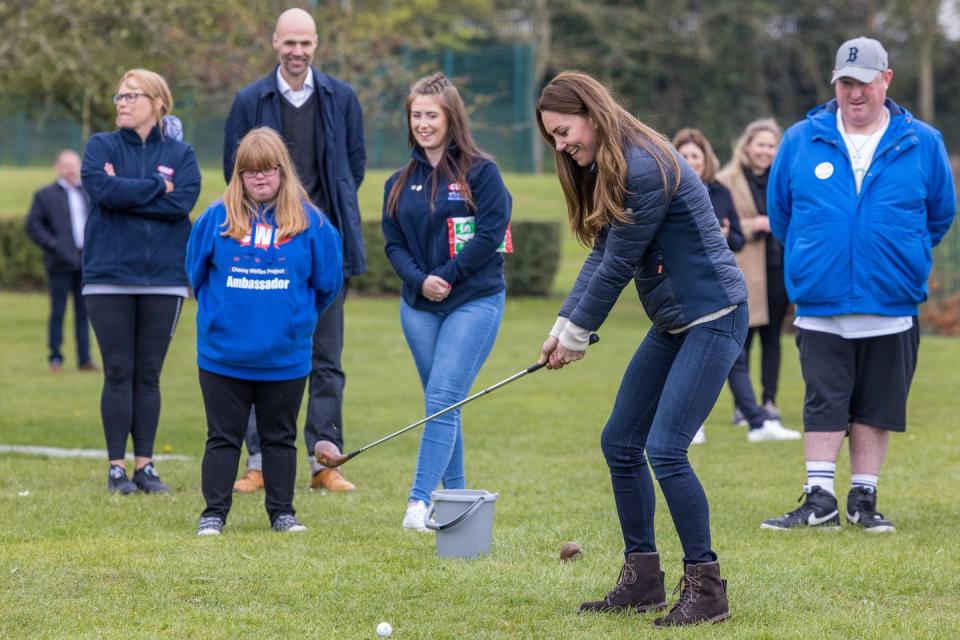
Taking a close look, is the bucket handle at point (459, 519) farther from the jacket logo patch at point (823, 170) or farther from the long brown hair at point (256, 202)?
the jacket logo patch at point (823, 170)

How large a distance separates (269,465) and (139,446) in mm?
1411

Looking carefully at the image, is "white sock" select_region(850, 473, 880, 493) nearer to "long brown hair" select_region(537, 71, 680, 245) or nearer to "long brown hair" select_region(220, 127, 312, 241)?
"long brown hair" select_region(537, 71, 680, 245)

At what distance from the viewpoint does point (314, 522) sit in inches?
266

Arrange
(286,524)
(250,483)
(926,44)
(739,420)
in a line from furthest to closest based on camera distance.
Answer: (926,44)
(739,420)
(250,483)
(286,524)

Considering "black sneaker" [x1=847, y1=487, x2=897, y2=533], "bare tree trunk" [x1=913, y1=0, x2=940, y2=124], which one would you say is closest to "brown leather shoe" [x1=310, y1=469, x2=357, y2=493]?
"black sneaker" [x1=847, y1=487, x2=897, y2=533]

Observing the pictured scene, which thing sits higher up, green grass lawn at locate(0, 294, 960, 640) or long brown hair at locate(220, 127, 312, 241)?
long brown hair at locate(220, 127, 312, 241)

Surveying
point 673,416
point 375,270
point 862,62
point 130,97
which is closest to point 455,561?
point 673,416

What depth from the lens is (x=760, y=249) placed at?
10422 millimetres

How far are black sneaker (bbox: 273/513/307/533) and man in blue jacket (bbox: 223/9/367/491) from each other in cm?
122

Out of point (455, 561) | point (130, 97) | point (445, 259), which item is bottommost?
point (455, 561)

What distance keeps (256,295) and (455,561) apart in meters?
1.52

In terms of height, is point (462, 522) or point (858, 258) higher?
point (858, 258)

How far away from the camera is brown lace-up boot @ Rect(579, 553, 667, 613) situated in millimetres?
5039

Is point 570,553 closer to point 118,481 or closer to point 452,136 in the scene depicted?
point 452,136
